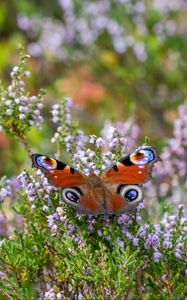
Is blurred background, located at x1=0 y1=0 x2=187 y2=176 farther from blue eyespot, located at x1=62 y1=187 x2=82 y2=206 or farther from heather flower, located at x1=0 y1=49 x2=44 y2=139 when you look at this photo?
blue eyespot, located at x1=62 y1=187 x2=82 y2=206

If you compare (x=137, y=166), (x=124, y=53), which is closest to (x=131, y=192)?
(x=137, y=166)

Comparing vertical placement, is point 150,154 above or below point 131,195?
above

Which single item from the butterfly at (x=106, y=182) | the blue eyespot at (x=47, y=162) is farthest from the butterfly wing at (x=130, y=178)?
the blue eyespot at (x=47, y=162)

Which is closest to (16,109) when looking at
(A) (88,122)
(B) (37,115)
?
(B) (37,115)

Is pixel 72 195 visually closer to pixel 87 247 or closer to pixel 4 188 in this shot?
pixel 87 247

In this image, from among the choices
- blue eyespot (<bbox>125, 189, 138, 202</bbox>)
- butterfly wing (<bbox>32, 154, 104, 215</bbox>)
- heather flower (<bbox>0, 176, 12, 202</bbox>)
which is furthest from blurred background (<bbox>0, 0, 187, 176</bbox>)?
blue eyespot (<bbox>125, 189, 138, 202</bbox>)

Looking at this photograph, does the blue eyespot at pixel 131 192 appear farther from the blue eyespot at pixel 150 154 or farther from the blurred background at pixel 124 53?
the blurred background at pixel 124 53

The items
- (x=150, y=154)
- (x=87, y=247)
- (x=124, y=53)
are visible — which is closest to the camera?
(x=87, y=247)
